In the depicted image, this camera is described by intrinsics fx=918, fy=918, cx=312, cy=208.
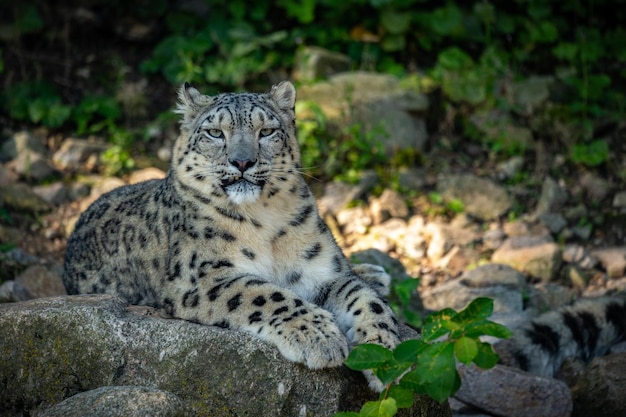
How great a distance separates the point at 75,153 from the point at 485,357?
6765 mm

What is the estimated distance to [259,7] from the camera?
10.6 metres

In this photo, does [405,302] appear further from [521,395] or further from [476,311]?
[476,311]

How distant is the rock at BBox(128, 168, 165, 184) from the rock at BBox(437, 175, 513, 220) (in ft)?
8.99

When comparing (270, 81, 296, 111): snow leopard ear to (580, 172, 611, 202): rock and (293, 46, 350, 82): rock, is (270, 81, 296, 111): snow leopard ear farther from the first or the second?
(293, 46, 350, 82): rock

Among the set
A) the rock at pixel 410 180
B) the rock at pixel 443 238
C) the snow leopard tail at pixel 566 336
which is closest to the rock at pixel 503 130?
the rock at pixel 410 180

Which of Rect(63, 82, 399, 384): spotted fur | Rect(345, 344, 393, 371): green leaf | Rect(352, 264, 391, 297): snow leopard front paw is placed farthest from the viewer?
Rect(352, 264, 391, 297): snow leopard front paw

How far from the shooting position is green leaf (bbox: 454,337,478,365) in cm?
332

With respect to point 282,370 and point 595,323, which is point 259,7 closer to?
point 595,323

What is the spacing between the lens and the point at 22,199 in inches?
337

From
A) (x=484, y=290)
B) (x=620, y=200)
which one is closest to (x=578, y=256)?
(x=620, y=200)

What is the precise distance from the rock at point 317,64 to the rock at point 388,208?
186 cm

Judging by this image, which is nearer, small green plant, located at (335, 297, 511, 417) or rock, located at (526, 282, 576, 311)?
small green plant, located at (335, 297, 511, 417)

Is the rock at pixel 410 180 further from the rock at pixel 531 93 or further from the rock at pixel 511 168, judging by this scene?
the rock at pixel 531 93

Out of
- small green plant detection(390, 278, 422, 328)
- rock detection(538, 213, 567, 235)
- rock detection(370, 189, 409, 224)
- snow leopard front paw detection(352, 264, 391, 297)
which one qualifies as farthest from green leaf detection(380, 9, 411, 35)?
snow leopard front paw detection(352, 264, 391, 297)
